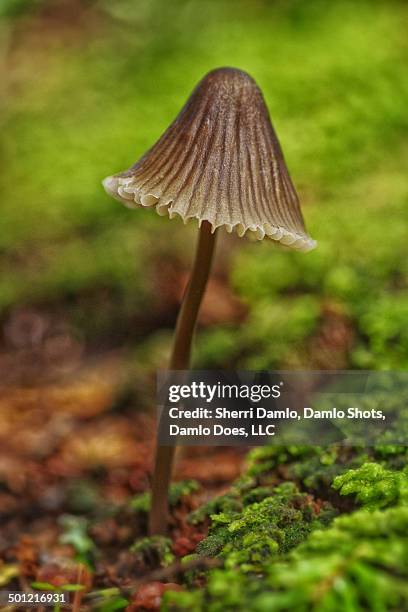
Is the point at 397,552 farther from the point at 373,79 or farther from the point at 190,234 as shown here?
the point at 373,79

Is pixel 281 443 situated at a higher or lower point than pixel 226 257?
lower

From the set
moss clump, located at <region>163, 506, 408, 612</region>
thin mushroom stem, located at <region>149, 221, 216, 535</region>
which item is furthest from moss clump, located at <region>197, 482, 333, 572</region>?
thin mushroom stem, located at <region>149, 221, 216, 535</region>

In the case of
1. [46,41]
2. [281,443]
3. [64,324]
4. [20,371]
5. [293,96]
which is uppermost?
[46,41]

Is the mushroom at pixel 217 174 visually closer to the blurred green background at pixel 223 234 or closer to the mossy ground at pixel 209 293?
the mossy ground at pixel 209 293

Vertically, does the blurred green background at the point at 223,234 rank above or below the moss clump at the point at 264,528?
above

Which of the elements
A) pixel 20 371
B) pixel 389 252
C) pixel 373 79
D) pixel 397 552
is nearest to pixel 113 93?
pixel 373 79

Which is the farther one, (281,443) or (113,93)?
(113,93)

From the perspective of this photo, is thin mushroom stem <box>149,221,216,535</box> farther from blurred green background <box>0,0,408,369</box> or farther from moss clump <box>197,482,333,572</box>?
blurred green background <box>0,0,408,369</box>

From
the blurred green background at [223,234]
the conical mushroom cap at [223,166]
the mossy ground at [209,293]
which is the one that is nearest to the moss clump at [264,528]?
the mossy ground at [209,293]
